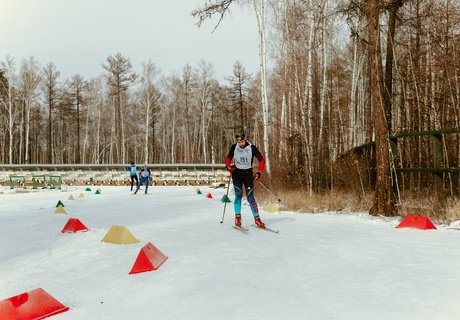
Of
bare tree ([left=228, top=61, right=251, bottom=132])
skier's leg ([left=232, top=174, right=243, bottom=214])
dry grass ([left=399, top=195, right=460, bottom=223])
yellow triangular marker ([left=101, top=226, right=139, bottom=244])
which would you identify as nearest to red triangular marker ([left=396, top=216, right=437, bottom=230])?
dry grass ([left=399, top=195, right=460, bottom=223])

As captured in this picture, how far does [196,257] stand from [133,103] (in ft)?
166

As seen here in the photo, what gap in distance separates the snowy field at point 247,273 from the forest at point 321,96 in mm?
3233

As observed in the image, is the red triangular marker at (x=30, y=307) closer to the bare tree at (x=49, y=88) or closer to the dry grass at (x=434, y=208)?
the dry grass at (x=434, y=208)

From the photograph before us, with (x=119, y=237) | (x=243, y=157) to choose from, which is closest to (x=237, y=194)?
(x=243, y=157)

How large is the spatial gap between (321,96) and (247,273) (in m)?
11.0

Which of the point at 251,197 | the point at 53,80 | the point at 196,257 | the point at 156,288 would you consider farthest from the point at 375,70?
the point at 53,80

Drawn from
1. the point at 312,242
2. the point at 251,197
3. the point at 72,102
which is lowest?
the point at 312,242

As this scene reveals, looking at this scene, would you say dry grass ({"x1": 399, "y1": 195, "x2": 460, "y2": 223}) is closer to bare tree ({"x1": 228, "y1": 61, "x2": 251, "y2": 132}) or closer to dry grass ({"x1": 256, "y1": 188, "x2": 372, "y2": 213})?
dry grass ({"x1": 256, "y1": 188, "x2": 372, "y2": 213})

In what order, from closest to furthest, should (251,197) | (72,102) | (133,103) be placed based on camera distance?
(251,197) → (72,102) → (133,103)

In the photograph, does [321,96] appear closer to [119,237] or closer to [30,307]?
[119,237]

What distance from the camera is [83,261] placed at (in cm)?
421

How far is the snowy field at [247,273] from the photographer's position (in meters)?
2.71

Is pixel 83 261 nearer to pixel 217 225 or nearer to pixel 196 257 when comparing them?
pixel 196 257

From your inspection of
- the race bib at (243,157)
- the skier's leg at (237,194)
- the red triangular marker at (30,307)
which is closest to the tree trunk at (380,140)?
the race bib at (243,157)
